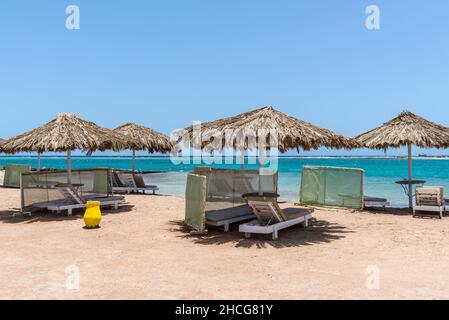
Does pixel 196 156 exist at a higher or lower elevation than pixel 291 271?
higher

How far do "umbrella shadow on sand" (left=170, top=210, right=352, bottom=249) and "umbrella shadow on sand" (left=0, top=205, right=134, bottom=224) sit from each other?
302 centimetres

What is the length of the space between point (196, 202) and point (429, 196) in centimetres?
681

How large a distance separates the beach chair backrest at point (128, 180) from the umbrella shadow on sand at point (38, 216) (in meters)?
5.20

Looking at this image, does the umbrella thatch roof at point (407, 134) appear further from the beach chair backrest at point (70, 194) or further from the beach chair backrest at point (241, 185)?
the beach chair backrest at point (70, 194)

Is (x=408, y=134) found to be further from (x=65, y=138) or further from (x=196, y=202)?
(x=65, y=138)

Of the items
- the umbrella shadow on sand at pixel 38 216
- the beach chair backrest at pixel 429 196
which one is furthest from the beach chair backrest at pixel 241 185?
the beach chair backrest at pixel 429 196

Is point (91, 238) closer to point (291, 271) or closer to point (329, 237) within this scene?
point (291, 271)

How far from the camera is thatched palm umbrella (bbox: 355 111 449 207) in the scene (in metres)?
11.7

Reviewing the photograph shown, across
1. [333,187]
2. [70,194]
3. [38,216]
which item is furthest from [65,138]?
[333,187]

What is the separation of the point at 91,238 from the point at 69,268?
2246 millimetres

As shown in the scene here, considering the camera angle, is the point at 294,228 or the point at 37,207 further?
the point at 37,207

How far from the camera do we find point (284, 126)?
8234 mm
